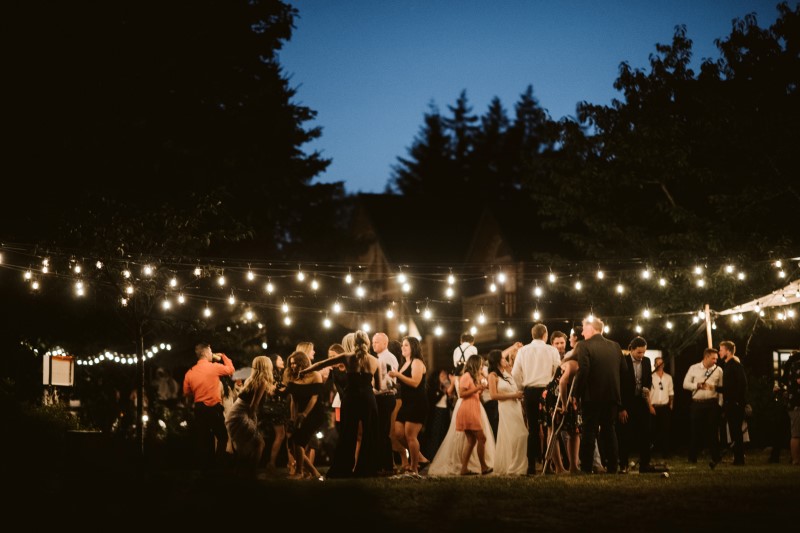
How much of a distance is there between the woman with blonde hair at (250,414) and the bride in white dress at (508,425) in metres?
2.83

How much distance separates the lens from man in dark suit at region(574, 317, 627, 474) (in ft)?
40.1

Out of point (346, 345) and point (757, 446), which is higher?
point (346, 345)

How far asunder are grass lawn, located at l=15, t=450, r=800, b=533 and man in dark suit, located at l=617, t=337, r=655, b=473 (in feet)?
4.06

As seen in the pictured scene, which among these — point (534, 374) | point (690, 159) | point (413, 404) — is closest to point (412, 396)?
point (413, 404)

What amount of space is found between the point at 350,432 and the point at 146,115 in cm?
1846

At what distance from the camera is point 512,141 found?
230 ft

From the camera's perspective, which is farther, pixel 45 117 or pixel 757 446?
pixel 45 117

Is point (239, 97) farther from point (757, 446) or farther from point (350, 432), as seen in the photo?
point (350, 432)

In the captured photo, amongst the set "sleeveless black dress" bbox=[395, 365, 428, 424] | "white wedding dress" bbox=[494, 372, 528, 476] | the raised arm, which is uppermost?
the raised arm

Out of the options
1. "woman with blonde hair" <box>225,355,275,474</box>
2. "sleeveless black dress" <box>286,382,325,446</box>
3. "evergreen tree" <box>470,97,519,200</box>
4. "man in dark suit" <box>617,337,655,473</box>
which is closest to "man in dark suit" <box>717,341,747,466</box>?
"man in dark suit" <box>617,337,655,473</box>

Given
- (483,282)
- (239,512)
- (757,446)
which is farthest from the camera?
(483,282)

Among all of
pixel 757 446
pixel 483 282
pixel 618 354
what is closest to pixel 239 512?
pixel 618 354

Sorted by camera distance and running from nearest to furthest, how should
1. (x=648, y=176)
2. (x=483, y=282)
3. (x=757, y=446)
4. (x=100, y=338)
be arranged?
1. (x=757, y=446)
2. (x=100, y=338)
3. (x=648, y=176)
4. (x=483, y=282)

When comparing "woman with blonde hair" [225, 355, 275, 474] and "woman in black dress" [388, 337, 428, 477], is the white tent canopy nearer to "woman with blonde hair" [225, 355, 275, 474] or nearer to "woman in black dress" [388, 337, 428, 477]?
"woman in black dress" [388, 337, 428, 477]
